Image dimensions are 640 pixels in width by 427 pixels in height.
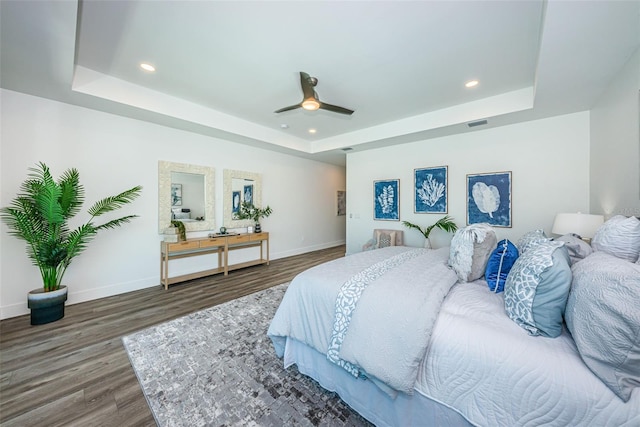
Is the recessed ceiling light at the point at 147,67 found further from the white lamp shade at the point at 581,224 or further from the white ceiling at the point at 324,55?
the white lamp shade at the point at 581,224

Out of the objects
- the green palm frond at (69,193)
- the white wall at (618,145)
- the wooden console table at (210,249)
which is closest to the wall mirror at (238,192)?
the wooden console table at (210,249)

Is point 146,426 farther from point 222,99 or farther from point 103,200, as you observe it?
point 222,99

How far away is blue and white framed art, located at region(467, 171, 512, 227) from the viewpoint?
3758mm

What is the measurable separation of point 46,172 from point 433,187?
5565 mm

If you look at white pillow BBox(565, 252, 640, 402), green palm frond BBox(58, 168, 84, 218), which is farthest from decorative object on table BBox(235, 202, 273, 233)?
white pillow BBox(565, 252, 640, 402)

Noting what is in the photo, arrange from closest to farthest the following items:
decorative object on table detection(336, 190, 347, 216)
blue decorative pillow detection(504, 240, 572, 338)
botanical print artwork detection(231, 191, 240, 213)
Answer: blue decorative pillow detection(504, 240, 572, 338)
botanical print artwork detection(231, 191, 240, 213)
decorative object on table detection(336, 190, 347, 216)

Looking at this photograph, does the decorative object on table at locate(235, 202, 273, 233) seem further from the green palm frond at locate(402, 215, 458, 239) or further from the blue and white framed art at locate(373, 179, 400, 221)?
the green palm frond at locate(402, 215, 458, 239)

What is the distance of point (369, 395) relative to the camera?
1.47 meters

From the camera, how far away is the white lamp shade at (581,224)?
2379 millimetres

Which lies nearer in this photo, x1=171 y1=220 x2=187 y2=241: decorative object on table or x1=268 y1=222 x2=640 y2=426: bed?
x1=268 y1=222 x2=640 y2=426: bed

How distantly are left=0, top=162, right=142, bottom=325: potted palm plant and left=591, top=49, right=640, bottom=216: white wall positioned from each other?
5.69 meters

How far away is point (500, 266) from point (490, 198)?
8.97 feet

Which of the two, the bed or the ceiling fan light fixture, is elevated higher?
the ceiling fan light fixture

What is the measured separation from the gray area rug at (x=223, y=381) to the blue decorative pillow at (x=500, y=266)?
50.5 inches
